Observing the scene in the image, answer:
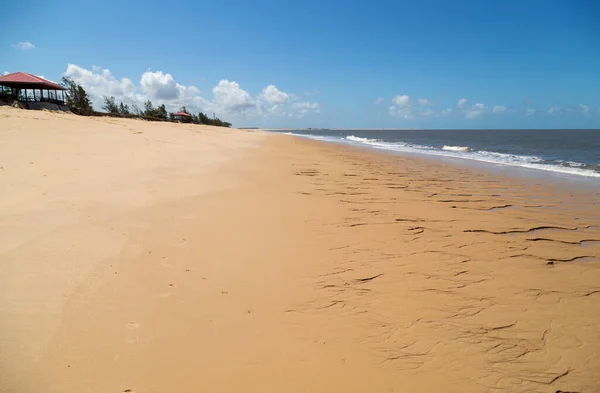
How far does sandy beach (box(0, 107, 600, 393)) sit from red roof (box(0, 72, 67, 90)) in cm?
2428

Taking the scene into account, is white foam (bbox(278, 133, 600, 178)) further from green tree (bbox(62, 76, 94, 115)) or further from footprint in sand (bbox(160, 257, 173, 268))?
green tree (bbox(62, 76, 94, 115))

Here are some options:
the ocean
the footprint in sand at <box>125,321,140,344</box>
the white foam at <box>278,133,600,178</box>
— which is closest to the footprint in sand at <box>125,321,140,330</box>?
the footprint in sand at <box>125,321,140,344</box>

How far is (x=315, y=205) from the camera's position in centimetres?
622

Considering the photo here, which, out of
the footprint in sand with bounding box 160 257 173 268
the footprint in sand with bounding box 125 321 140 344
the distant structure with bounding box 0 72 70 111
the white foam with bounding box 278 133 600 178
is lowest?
the footprint in sand with bounding box 125 321 140 344

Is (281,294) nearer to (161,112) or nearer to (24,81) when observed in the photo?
(24,81)

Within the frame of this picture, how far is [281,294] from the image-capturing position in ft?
9.94

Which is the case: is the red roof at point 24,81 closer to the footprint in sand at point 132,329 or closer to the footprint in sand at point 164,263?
the footprint in sand at point 164,263

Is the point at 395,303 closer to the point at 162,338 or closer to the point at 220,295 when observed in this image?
the point at 220,295

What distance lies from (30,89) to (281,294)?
3286 cm

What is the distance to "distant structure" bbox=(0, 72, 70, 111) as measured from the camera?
23.5 m

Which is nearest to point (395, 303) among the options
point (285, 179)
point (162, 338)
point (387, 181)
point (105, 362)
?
point (162, 338)

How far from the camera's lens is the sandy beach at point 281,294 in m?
2.08

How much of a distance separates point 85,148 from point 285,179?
5911mm

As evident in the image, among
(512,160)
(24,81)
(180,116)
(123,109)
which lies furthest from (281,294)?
(180,116)
